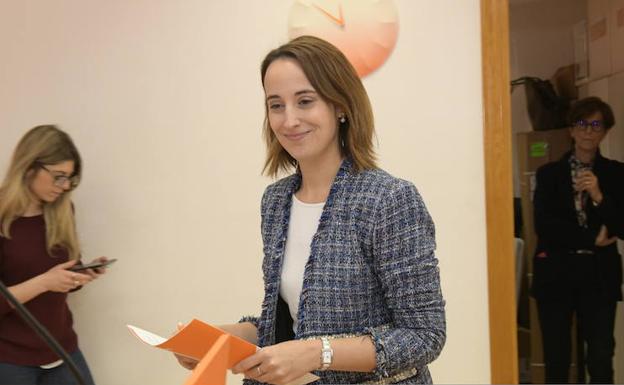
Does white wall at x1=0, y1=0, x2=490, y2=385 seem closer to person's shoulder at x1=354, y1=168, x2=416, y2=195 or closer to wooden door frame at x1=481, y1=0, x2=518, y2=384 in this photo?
wooden door frame at x1=481, y1=0, x2=518, y2=384

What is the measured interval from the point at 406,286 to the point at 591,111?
92.4 inches

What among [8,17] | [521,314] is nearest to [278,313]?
[8,17]

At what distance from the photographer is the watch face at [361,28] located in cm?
238

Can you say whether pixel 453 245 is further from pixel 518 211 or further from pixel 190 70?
pixel 190 70

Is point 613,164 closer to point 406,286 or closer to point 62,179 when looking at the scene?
point 406,286

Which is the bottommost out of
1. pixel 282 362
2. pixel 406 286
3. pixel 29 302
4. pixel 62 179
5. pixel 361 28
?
pixel 29 302

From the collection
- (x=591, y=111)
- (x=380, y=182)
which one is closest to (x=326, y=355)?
(x=380, y=182)

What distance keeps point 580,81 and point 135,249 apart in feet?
8.91

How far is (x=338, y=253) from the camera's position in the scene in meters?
1.14

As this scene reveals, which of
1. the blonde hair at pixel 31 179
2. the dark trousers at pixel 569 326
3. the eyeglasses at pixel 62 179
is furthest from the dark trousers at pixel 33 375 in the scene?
the dark trousers at pixel 569 326

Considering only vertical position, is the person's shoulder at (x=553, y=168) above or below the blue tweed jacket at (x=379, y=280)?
above

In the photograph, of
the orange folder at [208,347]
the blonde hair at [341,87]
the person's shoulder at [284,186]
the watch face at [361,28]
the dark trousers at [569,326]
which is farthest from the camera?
the dark trousers at [569,326]

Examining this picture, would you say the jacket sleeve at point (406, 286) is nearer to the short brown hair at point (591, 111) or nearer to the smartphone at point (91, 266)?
the smartphone at point (91, 266)

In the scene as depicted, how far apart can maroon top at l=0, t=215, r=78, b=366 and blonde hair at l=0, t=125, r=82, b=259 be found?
32 mm
